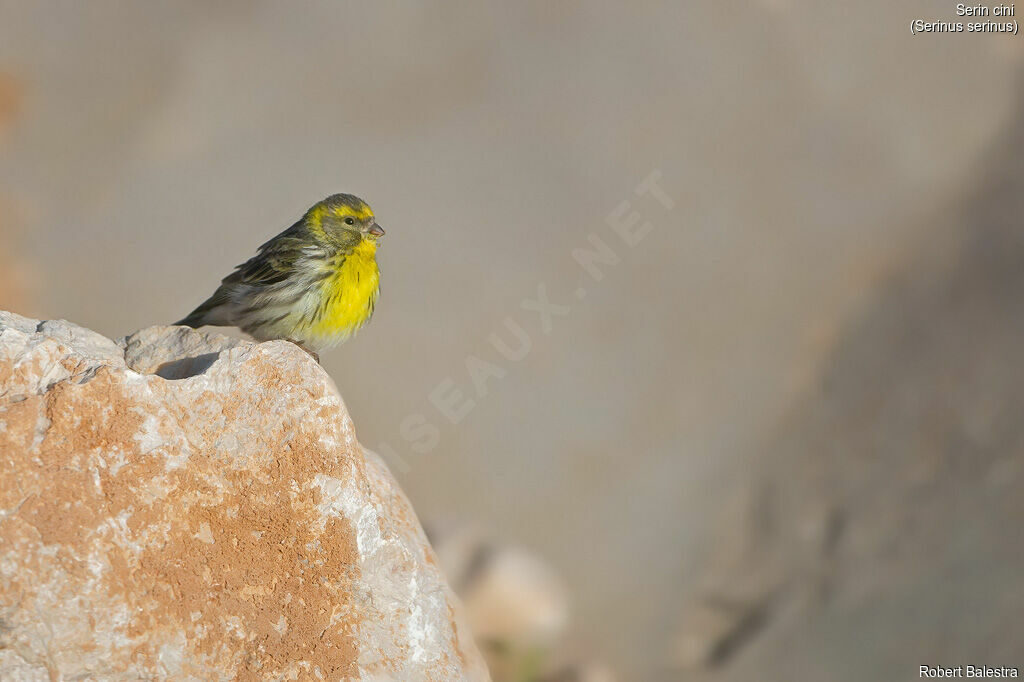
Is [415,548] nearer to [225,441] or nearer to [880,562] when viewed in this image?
[225,441]

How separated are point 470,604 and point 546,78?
488cm

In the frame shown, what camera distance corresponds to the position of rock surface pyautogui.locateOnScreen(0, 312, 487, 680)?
2672 millimetres

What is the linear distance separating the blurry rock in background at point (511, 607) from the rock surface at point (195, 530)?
3616 mm

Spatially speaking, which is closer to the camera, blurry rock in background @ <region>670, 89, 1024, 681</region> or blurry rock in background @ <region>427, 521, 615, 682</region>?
blurry rock in background @ <region>427, 521, 615, 682</region>


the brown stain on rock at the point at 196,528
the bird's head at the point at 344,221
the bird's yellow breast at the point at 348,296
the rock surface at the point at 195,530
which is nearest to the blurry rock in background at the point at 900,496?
the bird's yellow breast at the point at 348,296

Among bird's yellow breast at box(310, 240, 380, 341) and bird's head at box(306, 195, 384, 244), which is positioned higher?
bird's head at box(306, 195, 384, 244)

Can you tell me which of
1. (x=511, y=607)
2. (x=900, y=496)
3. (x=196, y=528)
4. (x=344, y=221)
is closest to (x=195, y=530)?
(x=196, y=528)

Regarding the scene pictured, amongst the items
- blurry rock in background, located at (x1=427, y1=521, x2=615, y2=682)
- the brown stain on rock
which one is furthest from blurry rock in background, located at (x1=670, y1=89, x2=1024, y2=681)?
the brown stain on rock

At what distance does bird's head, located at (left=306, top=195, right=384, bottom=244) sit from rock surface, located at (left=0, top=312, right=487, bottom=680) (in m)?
2.05

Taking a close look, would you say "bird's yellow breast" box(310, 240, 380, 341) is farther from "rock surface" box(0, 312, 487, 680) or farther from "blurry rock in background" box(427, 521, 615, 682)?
"blurry rock in background" box(427, 521, 615, 682)

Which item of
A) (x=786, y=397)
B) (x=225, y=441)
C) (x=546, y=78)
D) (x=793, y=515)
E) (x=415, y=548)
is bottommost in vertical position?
(x=793, y=515)

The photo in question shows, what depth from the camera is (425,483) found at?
27.2ft

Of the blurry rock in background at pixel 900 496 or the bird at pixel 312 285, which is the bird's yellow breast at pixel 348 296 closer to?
the bird at pixel 312 285

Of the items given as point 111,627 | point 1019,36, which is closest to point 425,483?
point 111,627
